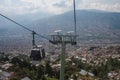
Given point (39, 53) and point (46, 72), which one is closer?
point (39, 53)

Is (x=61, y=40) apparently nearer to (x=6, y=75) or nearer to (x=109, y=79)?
(x=6, y=75)

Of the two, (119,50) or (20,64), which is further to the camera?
(119,50)

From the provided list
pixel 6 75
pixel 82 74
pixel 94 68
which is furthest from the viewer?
pixel 94 68

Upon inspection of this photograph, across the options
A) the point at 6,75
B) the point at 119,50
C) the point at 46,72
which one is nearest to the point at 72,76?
the point at 46,72

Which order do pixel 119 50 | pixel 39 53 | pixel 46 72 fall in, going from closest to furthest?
pixel 39 53 → pixel 46 72 → pixel 119 50

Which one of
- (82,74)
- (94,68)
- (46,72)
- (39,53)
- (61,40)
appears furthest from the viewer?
(94,68)

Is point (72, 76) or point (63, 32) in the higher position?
point (63, 32)

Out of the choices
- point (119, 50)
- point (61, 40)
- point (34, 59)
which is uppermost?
point (61, 40)

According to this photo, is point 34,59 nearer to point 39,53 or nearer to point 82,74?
point 39,53

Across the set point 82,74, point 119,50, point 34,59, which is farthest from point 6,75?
point 119,50
